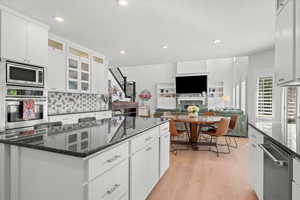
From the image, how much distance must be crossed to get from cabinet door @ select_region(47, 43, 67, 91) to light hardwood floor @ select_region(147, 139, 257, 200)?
275 centimetres

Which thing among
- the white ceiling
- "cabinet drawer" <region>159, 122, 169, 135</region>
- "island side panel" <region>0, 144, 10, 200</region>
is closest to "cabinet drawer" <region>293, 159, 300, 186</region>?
"cabinet drawer" <region>159, 122, 169, 135</region>

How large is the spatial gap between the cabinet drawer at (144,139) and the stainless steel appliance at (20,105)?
1.98m

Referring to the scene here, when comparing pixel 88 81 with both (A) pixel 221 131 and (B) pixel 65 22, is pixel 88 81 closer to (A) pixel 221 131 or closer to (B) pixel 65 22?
(B) pixel 65 22

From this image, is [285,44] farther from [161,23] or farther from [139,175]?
[139,175]

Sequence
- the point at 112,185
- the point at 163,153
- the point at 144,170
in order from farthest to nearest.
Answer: the point at 163,153, the point at 144,170, the point at 112,185

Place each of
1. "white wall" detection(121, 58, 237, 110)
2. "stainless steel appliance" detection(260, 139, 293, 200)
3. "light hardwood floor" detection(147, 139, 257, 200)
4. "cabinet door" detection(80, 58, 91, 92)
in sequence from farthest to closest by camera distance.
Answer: "white wall" detection(121, 58, 237, 110) < "cabinet door" detection(80, 58, 91, 92) < "light hardwood floor" detection(147, 139, 257, 200) < "stainless steel appliance" detection(260, 139, 293, 200)

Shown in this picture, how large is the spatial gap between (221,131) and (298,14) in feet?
8.14

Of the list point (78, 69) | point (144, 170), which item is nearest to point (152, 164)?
point (144, 170)

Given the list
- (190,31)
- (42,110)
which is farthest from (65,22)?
(190,31)

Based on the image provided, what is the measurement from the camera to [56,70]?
11.0ft

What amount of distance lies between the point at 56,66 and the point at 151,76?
6889 millimetres

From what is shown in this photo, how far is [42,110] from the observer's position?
2.76 m

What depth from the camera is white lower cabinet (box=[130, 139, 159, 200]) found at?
148 centimetres

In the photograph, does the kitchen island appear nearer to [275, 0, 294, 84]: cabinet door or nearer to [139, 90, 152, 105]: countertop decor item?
[275, 0, 294, 84]: cabinet door
